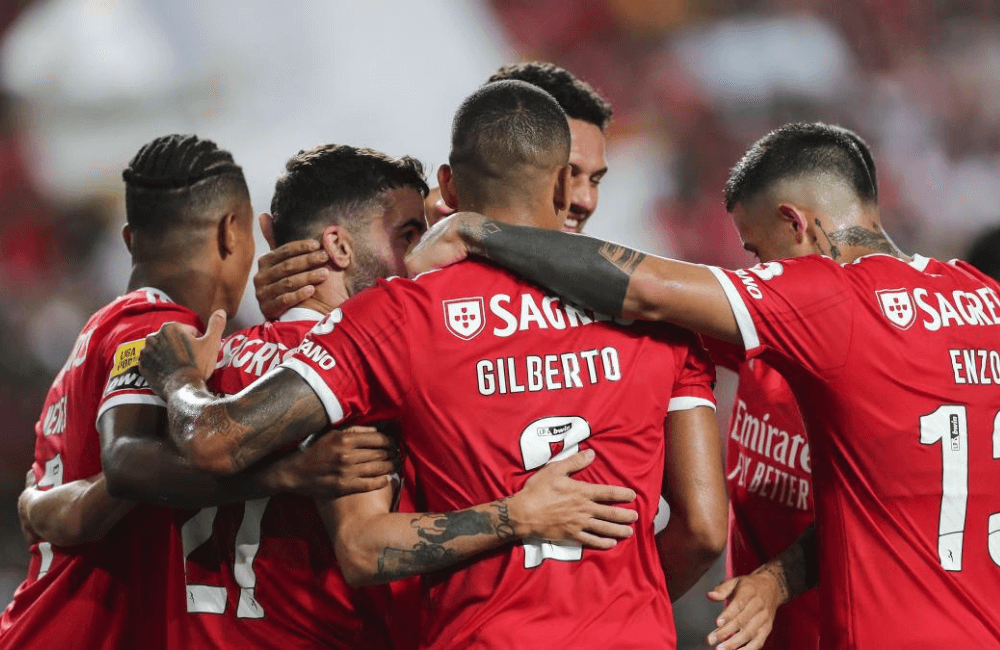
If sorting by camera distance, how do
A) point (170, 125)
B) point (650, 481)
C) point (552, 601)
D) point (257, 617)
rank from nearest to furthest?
1. point (552, 601)
2. point (650, 481)
3. point (257, 617)
4. point (170, 125)

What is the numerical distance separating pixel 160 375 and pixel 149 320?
0.29m

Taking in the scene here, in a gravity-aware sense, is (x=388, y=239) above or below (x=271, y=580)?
above

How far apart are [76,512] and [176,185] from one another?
96cm

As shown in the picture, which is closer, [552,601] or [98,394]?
[552,601]

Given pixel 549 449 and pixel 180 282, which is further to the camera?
pixel 180 282

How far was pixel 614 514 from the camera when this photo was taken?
2.17 metres

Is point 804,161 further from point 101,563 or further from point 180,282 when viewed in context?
point 101,563

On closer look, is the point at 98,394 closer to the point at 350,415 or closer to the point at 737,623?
the point at 350,415

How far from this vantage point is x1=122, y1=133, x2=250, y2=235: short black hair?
2988 mm

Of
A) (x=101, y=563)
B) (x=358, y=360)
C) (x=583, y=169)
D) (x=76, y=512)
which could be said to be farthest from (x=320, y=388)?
(x=583, y=169)

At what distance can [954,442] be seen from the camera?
253 centimetres

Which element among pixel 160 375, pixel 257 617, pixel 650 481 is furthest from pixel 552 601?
pixel 160 375

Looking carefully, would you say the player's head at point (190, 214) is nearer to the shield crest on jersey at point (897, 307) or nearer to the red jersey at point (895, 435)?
the red jersey at point (895, 435)

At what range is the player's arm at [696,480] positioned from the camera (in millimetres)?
2375
